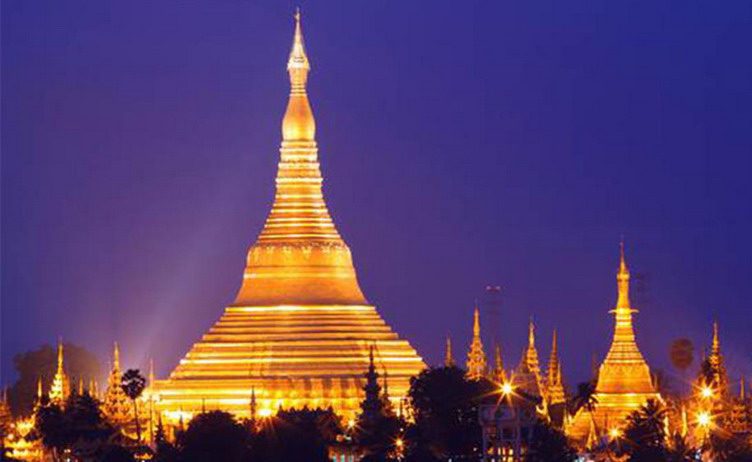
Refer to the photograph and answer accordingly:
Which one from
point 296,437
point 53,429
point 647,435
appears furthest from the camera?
point 53,429

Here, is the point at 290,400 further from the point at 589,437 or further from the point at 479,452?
the point at 479,452

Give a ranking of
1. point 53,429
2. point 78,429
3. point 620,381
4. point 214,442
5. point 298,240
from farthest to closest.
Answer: point 298,240, point 620,381, point 53,429, point 78,429, point 214,442

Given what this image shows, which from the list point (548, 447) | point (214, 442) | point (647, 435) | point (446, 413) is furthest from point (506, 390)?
point (214, 442)

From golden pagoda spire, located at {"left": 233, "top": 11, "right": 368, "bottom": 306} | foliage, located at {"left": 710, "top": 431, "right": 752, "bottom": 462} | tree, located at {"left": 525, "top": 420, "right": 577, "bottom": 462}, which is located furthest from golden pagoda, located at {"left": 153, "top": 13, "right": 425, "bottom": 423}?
tree, located at {"left": 525, "top": 420, "right": 577, "bottom": 462}

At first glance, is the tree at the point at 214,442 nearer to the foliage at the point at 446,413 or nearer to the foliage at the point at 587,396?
the foliage at the point at 446,413

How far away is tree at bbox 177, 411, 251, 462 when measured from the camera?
99.6m

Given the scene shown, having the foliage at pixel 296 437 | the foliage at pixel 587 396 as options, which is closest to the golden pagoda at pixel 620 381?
the foliage at pixel 587 396

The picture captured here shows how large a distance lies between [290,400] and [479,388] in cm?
2030

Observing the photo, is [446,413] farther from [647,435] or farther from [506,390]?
[647,435]

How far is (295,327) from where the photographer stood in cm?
12762

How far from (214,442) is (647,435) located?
1135 centimetres

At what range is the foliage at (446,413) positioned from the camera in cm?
10069

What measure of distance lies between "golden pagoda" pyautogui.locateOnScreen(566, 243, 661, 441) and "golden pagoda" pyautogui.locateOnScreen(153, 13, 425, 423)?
6649mm

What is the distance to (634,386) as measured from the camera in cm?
12019
